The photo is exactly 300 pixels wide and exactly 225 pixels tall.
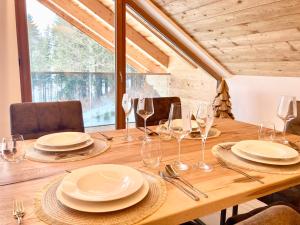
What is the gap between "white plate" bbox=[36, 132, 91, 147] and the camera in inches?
46.0

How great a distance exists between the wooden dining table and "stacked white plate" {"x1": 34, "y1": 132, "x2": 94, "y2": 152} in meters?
0.11

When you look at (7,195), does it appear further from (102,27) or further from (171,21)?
(171,21)

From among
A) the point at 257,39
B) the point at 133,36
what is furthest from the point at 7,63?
the point at 257,39

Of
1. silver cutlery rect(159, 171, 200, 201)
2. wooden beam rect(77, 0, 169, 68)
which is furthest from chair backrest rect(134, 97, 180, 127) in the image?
wooden beam rect(77, 0, 169, 68)

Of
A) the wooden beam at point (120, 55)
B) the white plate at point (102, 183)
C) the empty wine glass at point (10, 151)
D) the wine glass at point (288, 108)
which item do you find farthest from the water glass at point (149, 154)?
the wooden beam at point (120, 55)

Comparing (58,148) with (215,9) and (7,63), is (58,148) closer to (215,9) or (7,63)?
(7,63)

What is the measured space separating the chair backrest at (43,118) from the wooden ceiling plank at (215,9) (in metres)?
1.65

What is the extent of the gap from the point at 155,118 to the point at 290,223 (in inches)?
55.6

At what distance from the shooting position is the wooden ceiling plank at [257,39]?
229cm

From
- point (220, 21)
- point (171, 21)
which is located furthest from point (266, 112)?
point (171, 21)

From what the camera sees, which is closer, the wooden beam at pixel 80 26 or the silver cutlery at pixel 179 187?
the silver cutlery at pixel 179 187

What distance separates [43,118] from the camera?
154 cm

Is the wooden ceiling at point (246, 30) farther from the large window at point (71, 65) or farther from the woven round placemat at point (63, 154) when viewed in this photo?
the woven round placemat at point (63, 154)

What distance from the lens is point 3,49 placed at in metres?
2.34
